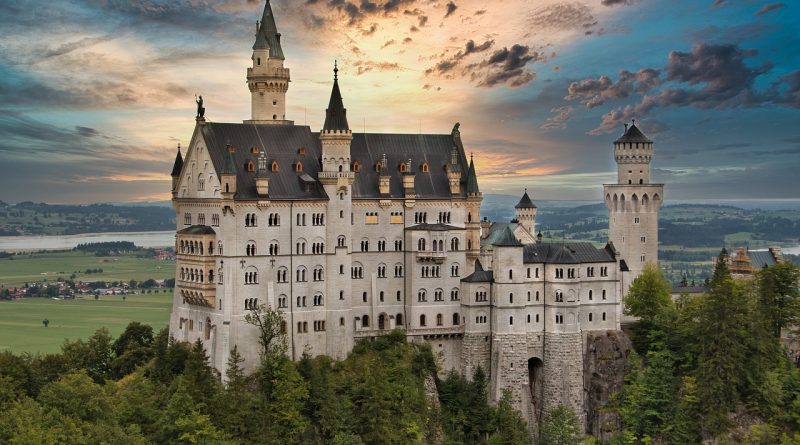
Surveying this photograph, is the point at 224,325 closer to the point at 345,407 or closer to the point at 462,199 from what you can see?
the point at 345,407

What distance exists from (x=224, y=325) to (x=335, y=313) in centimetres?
1136

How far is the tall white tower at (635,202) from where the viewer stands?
438ft

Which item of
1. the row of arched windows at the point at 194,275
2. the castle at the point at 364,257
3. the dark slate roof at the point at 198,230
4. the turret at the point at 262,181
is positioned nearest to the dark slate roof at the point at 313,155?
the castle at the point at 364,257

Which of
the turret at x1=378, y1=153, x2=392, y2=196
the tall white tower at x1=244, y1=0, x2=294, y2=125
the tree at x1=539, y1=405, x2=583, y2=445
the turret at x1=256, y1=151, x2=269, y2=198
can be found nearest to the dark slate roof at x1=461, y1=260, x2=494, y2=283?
A: the turret at x1=378, y1=153, x2=392, y2=196

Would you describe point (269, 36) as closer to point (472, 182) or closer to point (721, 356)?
point (472, 182)

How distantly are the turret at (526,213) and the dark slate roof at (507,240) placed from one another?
49.5 ft

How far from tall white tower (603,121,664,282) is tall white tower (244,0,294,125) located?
3903cm

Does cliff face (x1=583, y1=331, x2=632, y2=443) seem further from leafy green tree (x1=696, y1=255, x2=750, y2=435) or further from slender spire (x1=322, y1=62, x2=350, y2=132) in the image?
slender spire (x1=322, y1=62, x2=350, y2=132)

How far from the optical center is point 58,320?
175625 mm

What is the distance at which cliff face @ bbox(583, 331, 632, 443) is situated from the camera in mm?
121375

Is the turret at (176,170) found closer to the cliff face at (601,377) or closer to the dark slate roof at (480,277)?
the dark slate roof at (480,277)

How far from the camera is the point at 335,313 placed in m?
115

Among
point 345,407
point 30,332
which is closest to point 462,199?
point 345,407

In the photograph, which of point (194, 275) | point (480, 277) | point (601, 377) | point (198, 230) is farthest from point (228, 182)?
point (601, 377)
